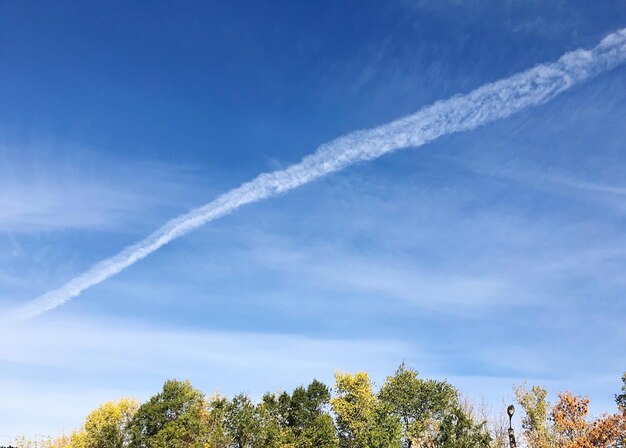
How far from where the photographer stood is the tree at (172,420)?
2504 inches

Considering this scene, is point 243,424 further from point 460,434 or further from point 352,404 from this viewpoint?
point 460,434

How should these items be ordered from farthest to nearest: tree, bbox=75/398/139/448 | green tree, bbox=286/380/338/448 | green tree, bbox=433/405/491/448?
1. tree, bbox=75/398/139/448
2. green tree, bbox=286/380/338/448
3. green tree, bbox=433/405/491/448

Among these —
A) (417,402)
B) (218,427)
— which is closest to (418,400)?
(417,402)

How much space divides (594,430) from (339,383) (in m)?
31.1

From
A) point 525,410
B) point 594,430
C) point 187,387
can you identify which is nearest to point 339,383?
point 187,387

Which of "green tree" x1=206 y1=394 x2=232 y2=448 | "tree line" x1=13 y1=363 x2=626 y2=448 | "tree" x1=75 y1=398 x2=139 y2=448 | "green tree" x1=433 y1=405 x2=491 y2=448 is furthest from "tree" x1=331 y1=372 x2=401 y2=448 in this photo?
"tree" x1=75 y1=398 x2=139 y2=448

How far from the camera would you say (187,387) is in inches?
2800

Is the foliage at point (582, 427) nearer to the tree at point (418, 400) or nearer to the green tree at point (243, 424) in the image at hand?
the tree at point (418, 400)

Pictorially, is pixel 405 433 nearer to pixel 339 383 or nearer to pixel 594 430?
pixel 339 383

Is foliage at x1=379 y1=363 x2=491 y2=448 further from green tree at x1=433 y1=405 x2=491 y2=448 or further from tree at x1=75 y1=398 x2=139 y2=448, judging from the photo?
tree at x1=75 y1=398 x2=139 y2=448

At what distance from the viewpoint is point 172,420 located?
6725cm

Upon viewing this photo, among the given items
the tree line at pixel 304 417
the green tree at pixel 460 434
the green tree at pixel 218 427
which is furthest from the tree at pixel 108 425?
the green tree at pixel 460 434

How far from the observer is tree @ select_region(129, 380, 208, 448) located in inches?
2504

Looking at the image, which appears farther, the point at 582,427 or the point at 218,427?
the point at 218,427
